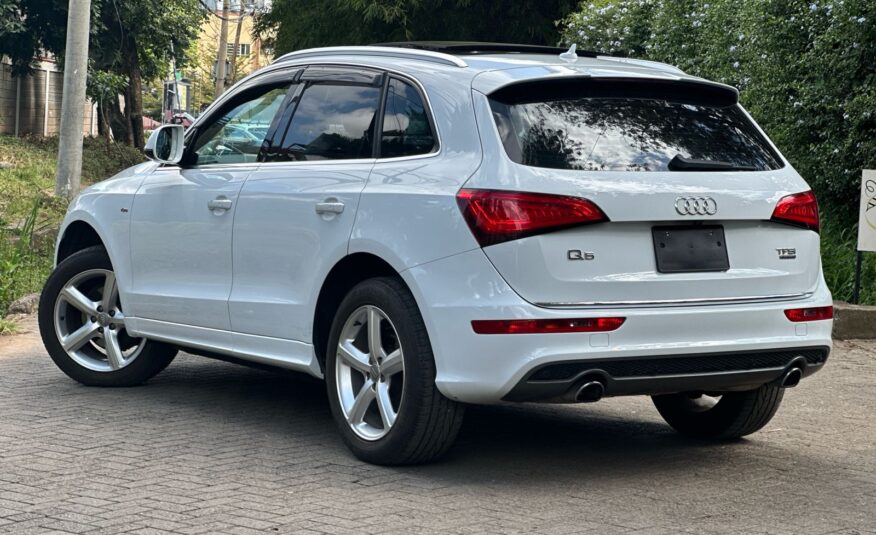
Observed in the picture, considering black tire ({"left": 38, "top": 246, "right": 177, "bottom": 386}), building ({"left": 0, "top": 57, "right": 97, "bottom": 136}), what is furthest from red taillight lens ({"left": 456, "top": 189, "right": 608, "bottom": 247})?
building ({"left": 0, "top": 57, "right": 97, "bottom": 136})

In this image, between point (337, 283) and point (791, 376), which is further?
point (337, 283)

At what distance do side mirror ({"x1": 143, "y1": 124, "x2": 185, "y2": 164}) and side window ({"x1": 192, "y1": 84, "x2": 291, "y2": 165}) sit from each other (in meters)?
0.09

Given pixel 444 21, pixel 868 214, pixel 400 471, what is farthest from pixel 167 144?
pixel 444 21

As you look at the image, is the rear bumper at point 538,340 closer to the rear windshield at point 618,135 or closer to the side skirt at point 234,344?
the rear windshield at point 618,135

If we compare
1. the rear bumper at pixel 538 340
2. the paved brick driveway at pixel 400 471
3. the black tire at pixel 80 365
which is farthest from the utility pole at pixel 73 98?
the rear bumper at pixel 538 340

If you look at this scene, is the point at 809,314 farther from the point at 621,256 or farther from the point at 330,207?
the point at 330,207

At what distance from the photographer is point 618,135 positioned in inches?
230

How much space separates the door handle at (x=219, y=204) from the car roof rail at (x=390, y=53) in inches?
31.0

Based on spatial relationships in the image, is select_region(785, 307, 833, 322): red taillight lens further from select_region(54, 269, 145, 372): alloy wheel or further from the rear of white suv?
select_region(54, 269, 145, 372): alloy wheel

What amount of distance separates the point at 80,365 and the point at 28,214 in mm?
9091

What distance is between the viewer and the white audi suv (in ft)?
18.1

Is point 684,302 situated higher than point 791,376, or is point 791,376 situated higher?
point 684,302

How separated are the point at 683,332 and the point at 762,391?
3.88 ft

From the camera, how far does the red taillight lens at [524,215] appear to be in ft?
18.0
